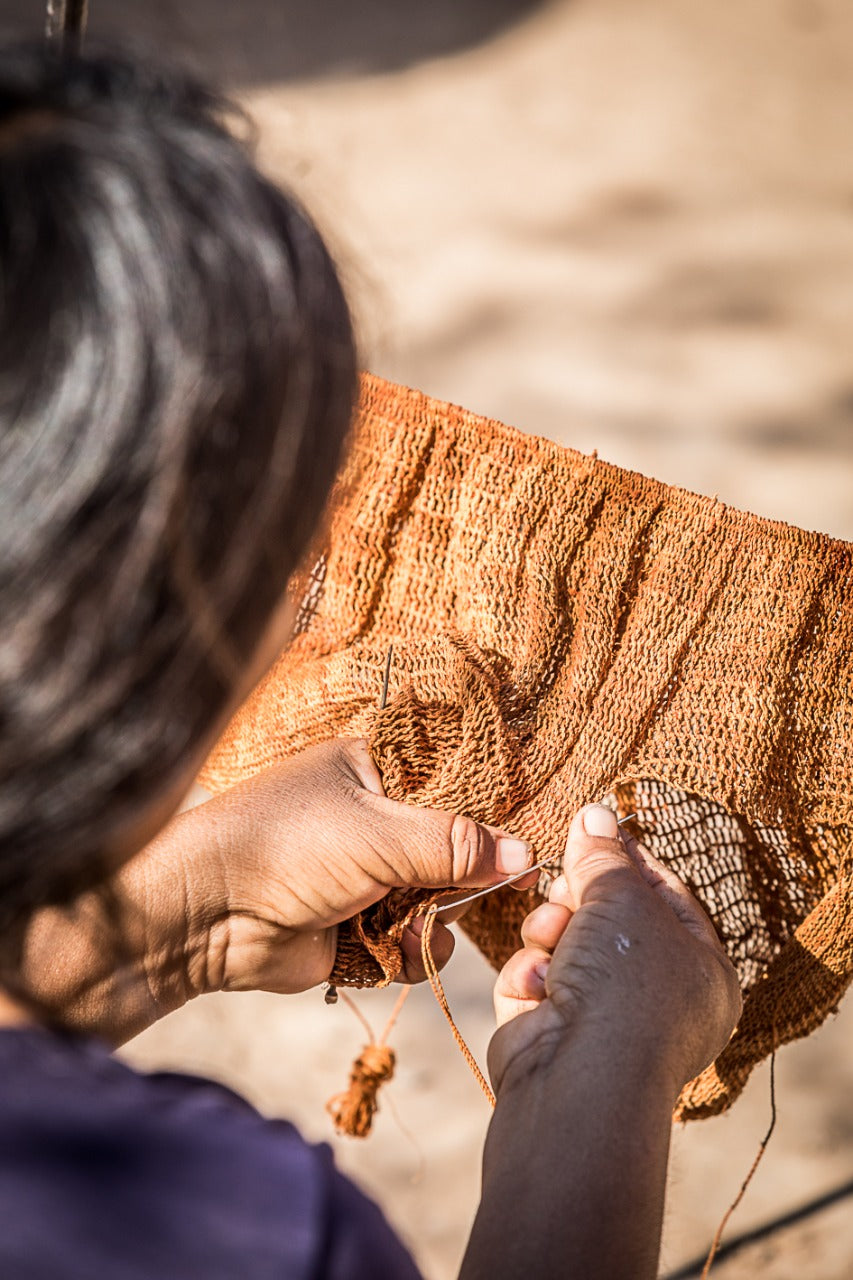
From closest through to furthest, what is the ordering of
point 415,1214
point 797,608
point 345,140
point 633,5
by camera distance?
point 797,608 < point 415,1214 < point 633,5 < point 345,140

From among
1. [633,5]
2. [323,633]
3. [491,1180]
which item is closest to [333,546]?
[323,633]

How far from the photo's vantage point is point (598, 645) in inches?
37.9

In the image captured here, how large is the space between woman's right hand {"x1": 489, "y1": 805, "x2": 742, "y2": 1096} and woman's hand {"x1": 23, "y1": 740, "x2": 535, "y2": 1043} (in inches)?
3.2

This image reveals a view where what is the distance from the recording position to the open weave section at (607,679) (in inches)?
36.5

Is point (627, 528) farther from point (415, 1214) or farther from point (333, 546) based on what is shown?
point (415, 1214)

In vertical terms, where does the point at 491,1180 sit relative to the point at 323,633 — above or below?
below

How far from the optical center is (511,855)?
37.0 inches

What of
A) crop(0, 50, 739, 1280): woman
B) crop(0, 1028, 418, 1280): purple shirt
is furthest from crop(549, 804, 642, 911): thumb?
crop(0, 1028, 418, 1280): purple shirt

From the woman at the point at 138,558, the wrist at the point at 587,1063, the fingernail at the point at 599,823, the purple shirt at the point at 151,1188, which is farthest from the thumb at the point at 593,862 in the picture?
the purple shirt at the point at 151,1188

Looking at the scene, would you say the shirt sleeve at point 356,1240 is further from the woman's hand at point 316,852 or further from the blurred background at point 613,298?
the blurred background at point 613,298

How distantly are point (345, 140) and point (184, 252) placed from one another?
1493mm

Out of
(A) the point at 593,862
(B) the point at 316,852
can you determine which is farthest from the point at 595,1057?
(B) the point at 316,852

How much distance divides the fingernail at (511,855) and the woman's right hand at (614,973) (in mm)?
40

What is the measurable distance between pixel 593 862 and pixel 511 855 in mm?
94
